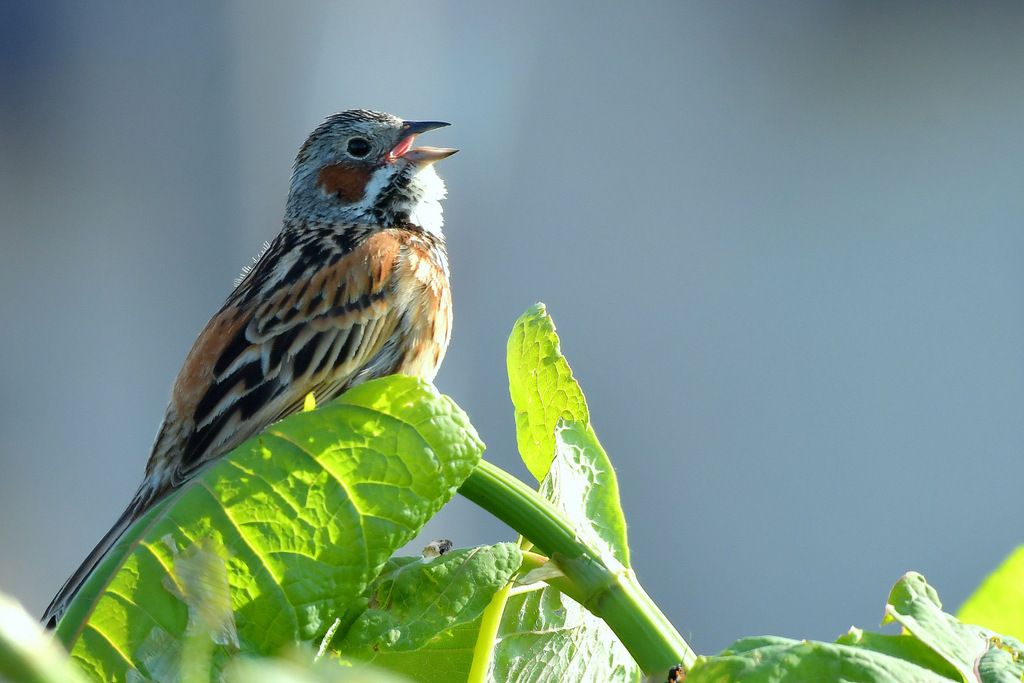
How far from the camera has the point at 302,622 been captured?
21.9 inches

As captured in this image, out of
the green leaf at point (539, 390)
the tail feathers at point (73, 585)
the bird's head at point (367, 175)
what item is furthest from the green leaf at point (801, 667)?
the bird's head at point (367, 175)

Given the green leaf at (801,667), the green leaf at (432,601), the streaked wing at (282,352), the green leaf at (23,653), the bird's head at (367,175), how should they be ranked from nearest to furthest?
the green leaf at (23,653) → the green leaf at (801,667) → the green leaf at (432,601) → the streaked wing at (282,352) → the bird's head at (367,175)

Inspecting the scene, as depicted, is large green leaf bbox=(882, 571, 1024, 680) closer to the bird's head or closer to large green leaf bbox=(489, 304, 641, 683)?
large green leaf bbox=(489, 304, 641, 683)

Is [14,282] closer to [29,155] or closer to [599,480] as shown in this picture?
[29,155]

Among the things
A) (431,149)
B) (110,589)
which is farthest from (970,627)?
(431,149)

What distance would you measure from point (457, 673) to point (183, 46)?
17.0ft

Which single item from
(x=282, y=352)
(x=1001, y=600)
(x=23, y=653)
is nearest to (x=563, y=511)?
(x=1001, y=600)

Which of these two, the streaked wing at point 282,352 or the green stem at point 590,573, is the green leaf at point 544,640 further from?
the streaked wing at point 282,352

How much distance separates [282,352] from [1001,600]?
1.33 m

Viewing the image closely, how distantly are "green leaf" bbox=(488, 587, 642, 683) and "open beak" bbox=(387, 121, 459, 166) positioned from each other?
180 cm

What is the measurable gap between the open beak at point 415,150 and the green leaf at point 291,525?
6.27 ft

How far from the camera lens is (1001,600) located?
747mm

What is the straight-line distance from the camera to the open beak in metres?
2.52

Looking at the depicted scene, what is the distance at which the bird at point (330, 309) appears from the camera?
1.63 m
